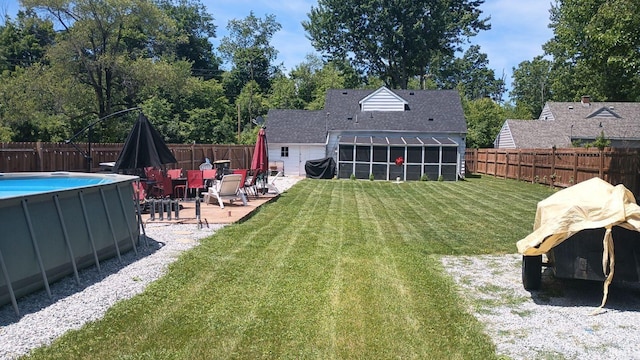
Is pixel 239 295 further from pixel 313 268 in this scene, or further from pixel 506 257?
pixel 506 257

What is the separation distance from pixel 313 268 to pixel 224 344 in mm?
2710

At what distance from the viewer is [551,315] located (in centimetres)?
525

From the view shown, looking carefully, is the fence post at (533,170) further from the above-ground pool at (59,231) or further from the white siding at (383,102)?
the above-ground pool at (59,231)

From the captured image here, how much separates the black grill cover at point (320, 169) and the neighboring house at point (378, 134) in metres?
0.56

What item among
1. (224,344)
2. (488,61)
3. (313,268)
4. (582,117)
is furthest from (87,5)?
(488,61)

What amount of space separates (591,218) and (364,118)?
84.5 ft

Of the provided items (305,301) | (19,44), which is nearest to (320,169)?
(305,301)

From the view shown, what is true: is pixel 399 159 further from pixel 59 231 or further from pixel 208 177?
pixel 59 231

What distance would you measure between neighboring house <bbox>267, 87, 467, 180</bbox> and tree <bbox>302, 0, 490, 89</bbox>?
53.2ft

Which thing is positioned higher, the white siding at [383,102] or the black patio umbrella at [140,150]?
the white siding at [383,102]

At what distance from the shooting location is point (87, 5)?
91.5 feet

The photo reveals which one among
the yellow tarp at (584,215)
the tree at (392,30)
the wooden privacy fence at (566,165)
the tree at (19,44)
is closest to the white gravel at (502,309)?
the yellow tarp at (584,215)

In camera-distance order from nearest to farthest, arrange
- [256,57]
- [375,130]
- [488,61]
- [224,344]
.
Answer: [224,344]
[375,130]
[256,57]
[488,61]

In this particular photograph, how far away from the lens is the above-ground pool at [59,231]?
4914mm
